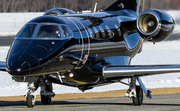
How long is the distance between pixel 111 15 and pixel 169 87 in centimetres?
783

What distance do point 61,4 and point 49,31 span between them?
46766mm

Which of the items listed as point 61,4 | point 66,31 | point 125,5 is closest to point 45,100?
point 66,31

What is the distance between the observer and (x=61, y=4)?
59406mm

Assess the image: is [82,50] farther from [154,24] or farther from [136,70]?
[154,24]

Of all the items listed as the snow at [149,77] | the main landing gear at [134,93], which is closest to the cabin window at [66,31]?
the main landing gear at [134,93]

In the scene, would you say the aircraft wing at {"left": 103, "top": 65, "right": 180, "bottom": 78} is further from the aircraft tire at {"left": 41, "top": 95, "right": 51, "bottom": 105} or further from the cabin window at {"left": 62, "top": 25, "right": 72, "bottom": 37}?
the aircraft tire at {"left": 41, "top": 95, "right": 51, "bottom": 105}

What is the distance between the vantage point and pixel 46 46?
12539 millimetres

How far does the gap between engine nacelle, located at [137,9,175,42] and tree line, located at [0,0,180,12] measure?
11.9 meters

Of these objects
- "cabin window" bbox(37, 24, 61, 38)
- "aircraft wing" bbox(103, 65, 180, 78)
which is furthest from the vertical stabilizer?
"cabin window" bbox(37, 24, 61, 38)

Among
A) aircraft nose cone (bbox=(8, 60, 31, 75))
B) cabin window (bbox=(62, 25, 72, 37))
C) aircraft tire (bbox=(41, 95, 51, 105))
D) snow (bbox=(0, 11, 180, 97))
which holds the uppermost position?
cabin window (bbox=(62, 25, 72, 37))

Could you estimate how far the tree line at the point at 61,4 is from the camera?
3441 centimetres

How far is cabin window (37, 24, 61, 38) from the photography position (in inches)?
514

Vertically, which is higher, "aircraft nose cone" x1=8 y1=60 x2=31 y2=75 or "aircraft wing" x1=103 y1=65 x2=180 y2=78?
"aircraft nose cone" x1=8 y1=60 x2=31 y2=75

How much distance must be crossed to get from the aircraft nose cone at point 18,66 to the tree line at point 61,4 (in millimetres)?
16797
